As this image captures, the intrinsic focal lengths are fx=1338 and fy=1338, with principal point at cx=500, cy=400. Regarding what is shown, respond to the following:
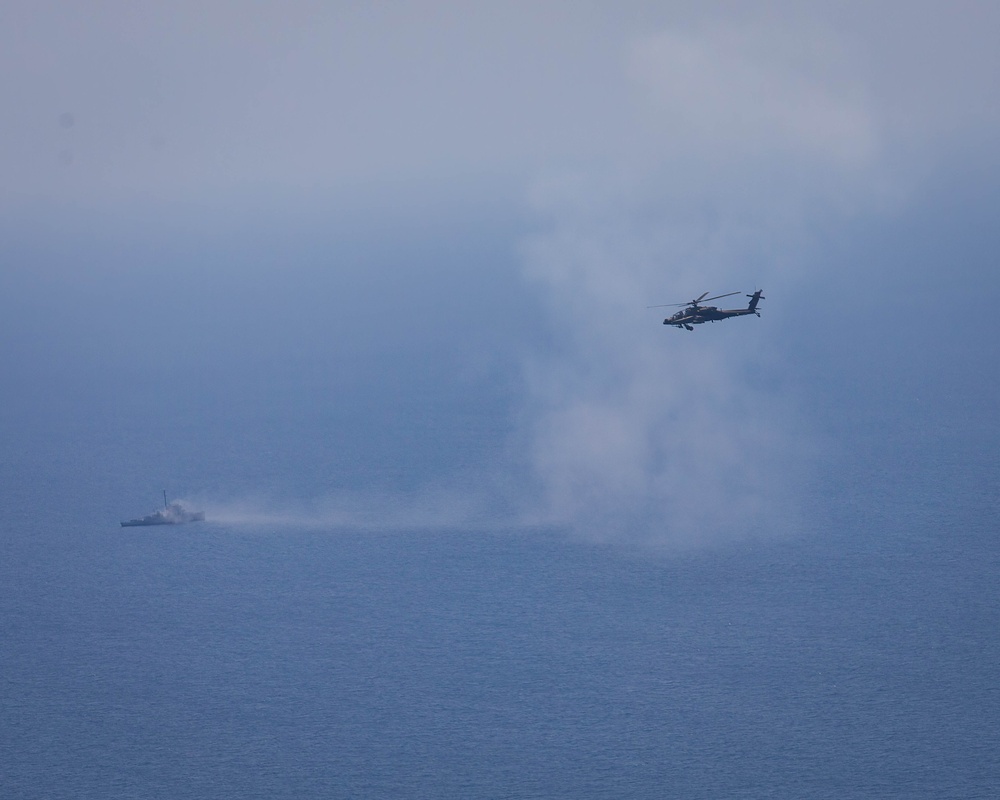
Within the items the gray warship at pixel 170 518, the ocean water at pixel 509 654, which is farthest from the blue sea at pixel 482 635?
the gray warship at pixel 170 518

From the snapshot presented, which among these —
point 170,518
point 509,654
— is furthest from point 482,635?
point 170,518

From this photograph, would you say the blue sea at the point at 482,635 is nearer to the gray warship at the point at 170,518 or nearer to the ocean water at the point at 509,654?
the ocean water at the point at 509,654

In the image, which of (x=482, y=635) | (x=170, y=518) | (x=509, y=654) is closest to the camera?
(x=509, y=654)

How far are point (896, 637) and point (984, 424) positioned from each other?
169 feet

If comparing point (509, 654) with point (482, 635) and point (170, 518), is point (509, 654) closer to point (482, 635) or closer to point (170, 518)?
point (482, 635)

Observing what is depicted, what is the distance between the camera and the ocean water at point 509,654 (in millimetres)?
71500

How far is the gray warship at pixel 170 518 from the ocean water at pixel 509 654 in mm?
1659

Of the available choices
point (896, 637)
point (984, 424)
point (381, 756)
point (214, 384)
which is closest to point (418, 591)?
point (381, 756)

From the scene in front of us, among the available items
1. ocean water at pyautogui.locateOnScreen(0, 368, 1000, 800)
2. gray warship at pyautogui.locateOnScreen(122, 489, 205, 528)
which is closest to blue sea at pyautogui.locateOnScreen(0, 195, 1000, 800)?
ocean water at pyautogui.locateOnScreen(0, 368, 1000, 800)

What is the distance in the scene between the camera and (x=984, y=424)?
129 m

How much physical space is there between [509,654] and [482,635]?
3.52 metres

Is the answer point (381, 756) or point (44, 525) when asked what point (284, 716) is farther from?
point (44, 525)

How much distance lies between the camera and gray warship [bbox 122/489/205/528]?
371 feet

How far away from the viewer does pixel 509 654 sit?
83500 mm
